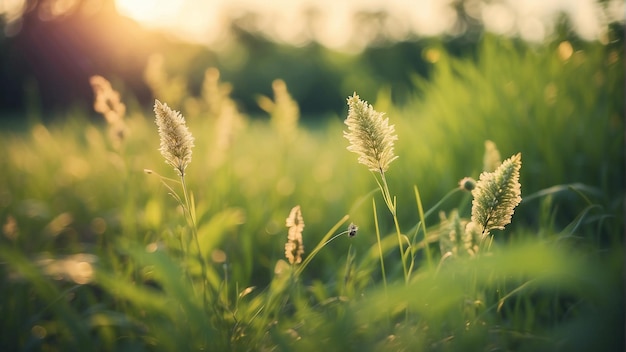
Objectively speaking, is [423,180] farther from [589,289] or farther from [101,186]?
[101,186]

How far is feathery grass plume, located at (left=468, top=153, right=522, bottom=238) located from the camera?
0.85m

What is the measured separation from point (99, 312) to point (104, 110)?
1.99 ft

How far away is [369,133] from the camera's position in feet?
2.90

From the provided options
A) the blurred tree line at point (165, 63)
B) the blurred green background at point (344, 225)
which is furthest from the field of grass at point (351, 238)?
the blurred tree line at point (165, 63)

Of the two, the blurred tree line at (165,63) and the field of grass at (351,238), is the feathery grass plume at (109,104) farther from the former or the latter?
the blurred tree line at (165,63)

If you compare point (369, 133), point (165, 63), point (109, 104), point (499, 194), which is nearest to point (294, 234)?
point (369, 133)

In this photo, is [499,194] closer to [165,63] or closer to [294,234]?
[294,234]

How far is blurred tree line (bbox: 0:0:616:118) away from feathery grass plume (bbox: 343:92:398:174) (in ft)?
25.1

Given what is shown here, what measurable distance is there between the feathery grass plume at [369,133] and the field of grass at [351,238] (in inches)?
7.1

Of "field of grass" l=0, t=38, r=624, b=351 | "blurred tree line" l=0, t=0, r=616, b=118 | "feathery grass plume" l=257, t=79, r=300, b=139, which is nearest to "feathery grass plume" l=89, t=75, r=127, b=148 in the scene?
"field of grass" l=0, t=38, r=624, b=351

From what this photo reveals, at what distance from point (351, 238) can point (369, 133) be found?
1.20m

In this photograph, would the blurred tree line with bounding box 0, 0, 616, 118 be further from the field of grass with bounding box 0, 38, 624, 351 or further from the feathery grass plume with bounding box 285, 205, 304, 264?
the feathery grass plume with bounding box 285, 205, 304, 264

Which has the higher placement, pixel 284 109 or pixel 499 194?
pixel 284 109

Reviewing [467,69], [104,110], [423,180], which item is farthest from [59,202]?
[467,69]
